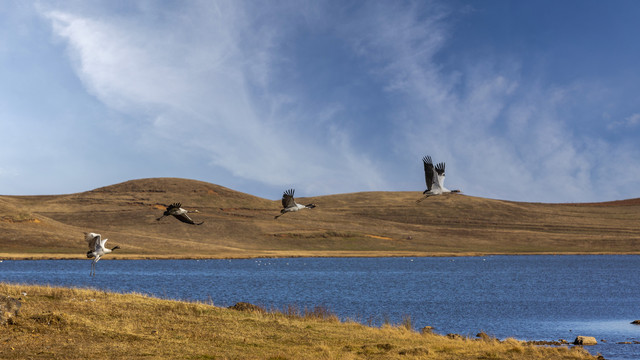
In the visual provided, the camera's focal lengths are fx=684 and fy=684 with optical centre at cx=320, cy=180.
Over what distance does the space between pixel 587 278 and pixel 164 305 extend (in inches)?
2552

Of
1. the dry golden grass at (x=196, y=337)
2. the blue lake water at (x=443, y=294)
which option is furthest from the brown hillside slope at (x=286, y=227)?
the dry golden grass at (x=196, y=337)

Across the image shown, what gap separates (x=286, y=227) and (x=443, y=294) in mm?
103196

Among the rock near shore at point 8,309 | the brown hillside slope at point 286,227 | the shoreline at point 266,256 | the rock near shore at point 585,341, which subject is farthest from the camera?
the brown hillside slope at point 286,227

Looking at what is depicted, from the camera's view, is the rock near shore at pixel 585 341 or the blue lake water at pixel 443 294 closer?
the rock near shore at pixel 585 341

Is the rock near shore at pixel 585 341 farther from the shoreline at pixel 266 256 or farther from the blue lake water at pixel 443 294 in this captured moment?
Result: the shoreline at pixel 266 256

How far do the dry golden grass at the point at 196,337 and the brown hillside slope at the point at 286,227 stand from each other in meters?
88.2

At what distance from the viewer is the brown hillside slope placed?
13125cm

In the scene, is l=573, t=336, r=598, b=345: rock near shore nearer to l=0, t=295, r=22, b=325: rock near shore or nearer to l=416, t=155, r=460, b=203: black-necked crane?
l=416, t=155, r=460, b=203: black-necked crane

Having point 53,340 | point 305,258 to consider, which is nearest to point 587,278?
point 305,258

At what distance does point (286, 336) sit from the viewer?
25672 millimetres

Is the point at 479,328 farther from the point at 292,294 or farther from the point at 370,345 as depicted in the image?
the point at 292,294

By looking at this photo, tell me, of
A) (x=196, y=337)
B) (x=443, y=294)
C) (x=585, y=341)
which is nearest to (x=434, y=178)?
(x=196, y=337)

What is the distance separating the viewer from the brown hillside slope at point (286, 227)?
13125 centimetres

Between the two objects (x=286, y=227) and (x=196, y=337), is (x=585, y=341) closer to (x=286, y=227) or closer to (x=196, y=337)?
(x=196, y=337)
